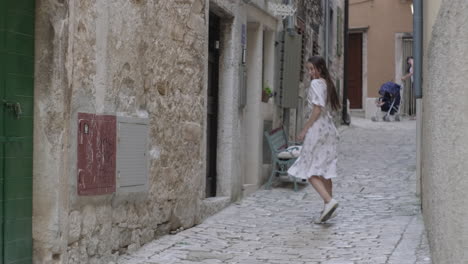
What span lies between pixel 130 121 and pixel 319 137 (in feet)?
7.24

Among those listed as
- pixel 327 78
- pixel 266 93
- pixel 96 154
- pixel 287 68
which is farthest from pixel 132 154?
pixel 287 68

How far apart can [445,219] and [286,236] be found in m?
3.24

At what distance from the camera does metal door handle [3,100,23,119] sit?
464 centimetres

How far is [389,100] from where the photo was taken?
1972 centimetres

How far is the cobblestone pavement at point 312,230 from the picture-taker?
5949 millimetres

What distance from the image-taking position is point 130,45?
5.98 meters

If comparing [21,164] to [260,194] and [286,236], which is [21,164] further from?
[260,194]

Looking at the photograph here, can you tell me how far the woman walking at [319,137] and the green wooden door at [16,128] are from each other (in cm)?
319

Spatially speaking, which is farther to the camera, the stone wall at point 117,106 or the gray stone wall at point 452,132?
the stone wall at point 117,106

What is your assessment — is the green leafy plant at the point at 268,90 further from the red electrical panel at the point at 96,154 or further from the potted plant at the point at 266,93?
the red electrical panel at the point at 96,154

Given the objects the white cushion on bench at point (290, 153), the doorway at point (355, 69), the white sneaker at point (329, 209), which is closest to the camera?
the white sneaker at point (329, 209)

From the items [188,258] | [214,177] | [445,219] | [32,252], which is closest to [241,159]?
[214,177]

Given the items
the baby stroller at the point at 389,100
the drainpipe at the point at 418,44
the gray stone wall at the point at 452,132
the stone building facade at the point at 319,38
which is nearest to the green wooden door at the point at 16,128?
the gray stone wall at the point at 452,132

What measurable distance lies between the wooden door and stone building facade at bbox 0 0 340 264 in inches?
576
